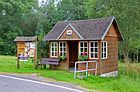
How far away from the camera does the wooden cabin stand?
2028cm

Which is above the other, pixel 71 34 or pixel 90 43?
pixel 71 34

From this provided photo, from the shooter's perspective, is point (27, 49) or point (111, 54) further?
point (111, 54)

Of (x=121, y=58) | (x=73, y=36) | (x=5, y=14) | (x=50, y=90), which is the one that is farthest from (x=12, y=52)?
(x=50, y=90)

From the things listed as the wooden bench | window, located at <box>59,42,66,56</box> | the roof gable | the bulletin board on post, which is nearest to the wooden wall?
the roof gable

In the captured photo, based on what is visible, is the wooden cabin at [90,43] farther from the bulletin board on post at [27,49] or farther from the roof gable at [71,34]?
the bulletin board on post at [27,49]

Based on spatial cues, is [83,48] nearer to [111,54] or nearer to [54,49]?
[54,49]

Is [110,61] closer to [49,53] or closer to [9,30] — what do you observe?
[49,53]

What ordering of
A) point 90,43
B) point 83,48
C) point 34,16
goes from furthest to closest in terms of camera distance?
point 34,16
point 83,48
point 90,43

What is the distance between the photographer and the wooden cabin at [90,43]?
66.5ft

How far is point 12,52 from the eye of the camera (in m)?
44.3

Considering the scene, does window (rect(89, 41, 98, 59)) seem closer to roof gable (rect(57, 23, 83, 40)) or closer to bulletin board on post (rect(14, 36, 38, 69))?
roof gable (rect(57, 23, 83, 40))

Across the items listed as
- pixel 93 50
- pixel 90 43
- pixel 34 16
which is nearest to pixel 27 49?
pixel 90 43

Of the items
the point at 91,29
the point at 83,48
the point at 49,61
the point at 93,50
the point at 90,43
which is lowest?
the point at 49,61

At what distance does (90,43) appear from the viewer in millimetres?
20469
